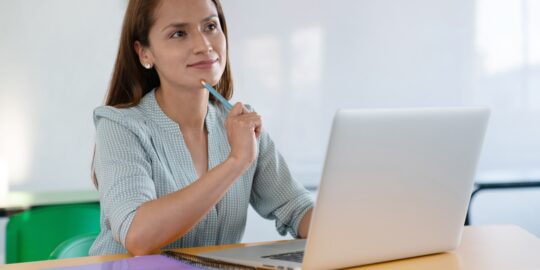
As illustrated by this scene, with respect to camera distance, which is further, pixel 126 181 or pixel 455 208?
pixel 126 181

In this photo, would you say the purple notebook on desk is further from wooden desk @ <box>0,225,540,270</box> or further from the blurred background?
the blurred background

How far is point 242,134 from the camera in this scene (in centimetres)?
149

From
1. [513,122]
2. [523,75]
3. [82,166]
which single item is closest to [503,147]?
[513,122]

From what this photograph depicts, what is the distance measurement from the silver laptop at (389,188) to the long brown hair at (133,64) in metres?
0.66

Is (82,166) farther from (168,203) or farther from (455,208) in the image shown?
(455,208)

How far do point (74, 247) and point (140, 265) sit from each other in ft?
1.36

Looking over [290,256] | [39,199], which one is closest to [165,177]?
[290,256]

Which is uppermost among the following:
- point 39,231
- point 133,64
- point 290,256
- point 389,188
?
A: point 133,64

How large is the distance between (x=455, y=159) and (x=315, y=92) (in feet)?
8.39

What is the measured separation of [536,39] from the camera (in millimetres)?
4059

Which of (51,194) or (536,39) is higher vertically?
(536,39)

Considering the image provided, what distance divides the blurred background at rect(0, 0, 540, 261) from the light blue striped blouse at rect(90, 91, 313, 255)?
173 cm

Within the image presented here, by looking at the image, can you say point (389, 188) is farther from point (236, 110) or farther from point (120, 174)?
point (120, 174)

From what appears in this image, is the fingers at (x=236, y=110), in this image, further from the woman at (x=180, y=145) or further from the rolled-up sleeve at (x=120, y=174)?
the rolled-up sleeve at (x=120, y=174)
